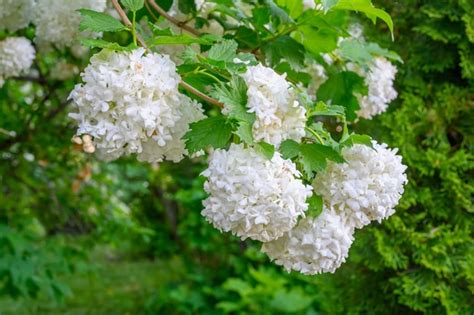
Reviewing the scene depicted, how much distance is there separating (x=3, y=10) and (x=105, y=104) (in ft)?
3.96

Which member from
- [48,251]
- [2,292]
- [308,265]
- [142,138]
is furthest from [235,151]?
[48,251]

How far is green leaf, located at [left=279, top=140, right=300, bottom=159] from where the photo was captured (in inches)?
51.8

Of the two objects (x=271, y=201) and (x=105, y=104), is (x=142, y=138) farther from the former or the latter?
(x=271, y=201)

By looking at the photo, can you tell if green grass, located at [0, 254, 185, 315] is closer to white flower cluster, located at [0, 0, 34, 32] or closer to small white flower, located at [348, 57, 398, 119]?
white flower cluster, located at [0, 0, 34, 32]

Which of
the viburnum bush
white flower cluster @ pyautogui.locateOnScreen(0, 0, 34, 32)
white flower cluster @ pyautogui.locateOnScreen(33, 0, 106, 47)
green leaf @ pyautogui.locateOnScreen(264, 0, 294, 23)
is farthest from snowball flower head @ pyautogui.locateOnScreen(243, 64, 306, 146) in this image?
white flower cluster @ pyautogui.locateOnScreen(0, 0, 34, 32)

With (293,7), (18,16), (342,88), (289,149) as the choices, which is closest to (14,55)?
(18,16)

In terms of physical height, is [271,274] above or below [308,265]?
below

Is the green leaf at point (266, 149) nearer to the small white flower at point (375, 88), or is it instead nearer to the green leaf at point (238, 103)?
the green leaf at point (238, 103)

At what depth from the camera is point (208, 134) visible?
4.38 feet

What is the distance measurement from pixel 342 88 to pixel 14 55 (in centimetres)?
116

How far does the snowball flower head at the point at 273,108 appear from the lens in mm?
1300

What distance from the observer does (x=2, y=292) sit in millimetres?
3715

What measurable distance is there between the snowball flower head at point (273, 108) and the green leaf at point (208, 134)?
0.06 meters

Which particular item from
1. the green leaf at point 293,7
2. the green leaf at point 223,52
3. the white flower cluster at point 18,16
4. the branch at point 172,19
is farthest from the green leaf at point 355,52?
the white flower cluster at point 18,16
